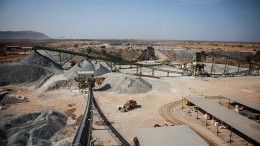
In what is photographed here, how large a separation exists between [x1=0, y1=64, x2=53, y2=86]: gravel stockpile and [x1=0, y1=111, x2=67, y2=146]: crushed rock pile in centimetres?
1575

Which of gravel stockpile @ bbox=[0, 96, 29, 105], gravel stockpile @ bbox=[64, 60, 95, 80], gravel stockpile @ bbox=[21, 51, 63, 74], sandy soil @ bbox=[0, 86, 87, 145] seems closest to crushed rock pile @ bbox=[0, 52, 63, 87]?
gravel stockpile @ bbox=[21, 51, 63, 74]

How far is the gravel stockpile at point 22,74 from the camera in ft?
107

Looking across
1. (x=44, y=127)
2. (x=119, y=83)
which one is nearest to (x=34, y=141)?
(x=44, y=127)

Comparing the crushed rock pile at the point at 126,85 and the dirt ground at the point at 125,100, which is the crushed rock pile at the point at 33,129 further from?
the crushed rock pile at the point at 126,85

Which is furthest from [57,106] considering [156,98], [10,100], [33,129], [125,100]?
[156,98]

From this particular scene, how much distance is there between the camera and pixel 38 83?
32.4 m

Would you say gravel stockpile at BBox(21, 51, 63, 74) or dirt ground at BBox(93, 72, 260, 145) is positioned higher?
gravel stockpile at BBox(21, 51, 63, 74)

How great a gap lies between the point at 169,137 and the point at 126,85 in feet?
55.7

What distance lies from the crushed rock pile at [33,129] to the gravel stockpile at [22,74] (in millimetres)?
15749

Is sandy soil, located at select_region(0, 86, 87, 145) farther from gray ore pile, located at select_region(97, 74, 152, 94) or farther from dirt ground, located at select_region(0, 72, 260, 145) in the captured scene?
gray ore pile, located at select_region(97, 74, 152, 94)

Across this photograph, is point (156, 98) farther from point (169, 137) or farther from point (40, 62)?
point (40, 62)

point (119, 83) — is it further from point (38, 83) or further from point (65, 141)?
point (65, 141)

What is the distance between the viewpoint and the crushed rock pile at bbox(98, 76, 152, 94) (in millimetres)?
28319

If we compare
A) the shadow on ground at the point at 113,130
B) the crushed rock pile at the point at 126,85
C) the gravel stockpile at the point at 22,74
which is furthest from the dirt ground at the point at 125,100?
the gravel stockpile at the point at 22,74
